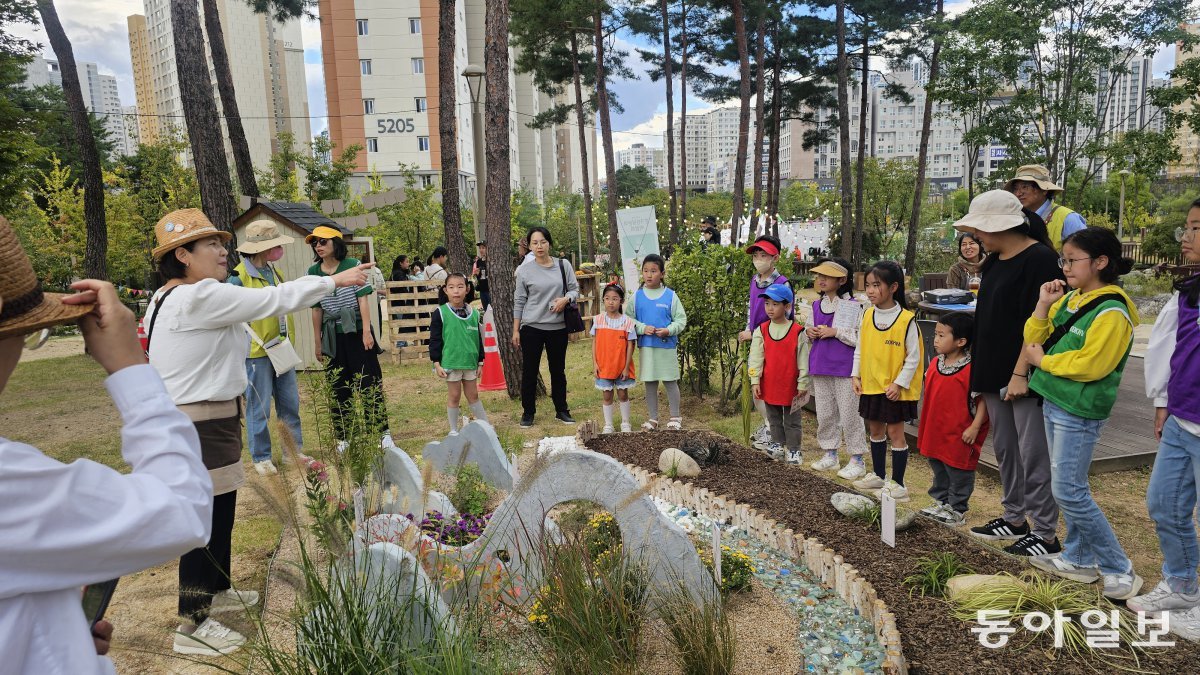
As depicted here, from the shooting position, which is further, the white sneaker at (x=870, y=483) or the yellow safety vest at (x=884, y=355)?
the white sneaker at (x=870, y=483)

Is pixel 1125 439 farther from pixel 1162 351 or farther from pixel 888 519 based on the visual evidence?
pixel 888 519

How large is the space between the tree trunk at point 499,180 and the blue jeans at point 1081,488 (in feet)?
18.7

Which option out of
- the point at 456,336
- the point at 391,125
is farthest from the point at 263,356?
the point at 391,125

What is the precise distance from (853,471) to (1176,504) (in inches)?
93.3

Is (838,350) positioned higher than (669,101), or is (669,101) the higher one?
(669,101)

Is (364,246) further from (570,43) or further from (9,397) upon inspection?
(570,43)

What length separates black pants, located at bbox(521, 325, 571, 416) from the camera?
6988mm

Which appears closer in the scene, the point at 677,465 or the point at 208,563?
the point at 208,563

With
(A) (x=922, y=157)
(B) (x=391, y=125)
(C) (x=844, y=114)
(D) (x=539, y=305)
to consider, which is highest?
(B) (x=391, y=125)

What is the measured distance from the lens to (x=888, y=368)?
472cm

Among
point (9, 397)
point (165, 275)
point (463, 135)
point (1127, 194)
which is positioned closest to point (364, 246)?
point (9, 397)

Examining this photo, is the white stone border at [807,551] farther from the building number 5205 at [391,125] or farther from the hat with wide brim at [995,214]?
the building number 5205 at [391,125]

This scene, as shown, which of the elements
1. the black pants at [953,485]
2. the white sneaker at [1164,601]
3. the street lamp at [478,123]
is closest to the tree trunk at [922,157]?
the street lamp at [478,123]

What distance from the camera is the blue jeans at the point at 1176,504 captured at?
9.57ft
